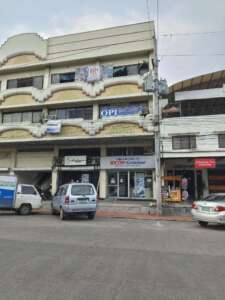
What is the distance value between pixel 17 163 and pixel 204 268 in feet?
85.9

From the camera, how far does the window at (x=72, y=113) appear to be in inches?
1125

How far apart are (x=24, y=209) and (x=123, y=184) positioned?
32.9 feet

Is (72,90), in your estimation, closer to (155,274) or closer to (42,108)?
(42,108)

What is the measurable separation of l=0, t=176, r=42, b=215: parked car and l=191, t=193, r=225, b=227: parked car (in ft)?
35.4

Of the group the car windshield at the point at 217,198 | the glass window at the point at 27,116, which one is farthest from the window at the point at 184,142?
the glass window at the point at 27,116

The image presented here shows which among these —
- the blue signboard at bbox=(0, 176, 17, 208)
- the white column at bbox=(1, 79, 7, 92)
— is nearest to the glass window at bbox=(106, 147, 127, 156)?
Answer: the blue signboard at bbox=(0, 176, 17, 208)

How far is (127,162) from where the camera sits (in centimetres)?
2644

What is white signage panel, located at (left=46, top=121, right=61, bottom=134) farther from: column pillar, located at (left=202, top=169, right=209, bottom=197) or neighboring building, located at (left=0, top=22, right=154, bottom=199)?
column pillar, located at (left=202, top=169, right=209, bottom=197)

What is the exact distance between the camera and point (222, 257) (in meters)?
7.71

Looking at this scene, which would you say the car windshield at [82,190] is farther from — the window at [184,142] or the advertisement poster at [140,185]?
the window at [184,142]

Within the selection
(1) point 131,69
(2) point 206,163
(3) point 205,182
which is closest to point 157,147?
(2) point 206,163

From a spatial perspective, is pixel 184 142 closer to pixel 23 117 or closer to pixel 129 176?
pixel 129 176

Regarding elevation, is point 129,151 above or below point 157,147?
above

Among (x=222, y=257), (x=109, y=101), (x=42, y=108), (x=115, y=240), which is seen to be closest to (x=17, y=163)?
(x=42, y=108)
